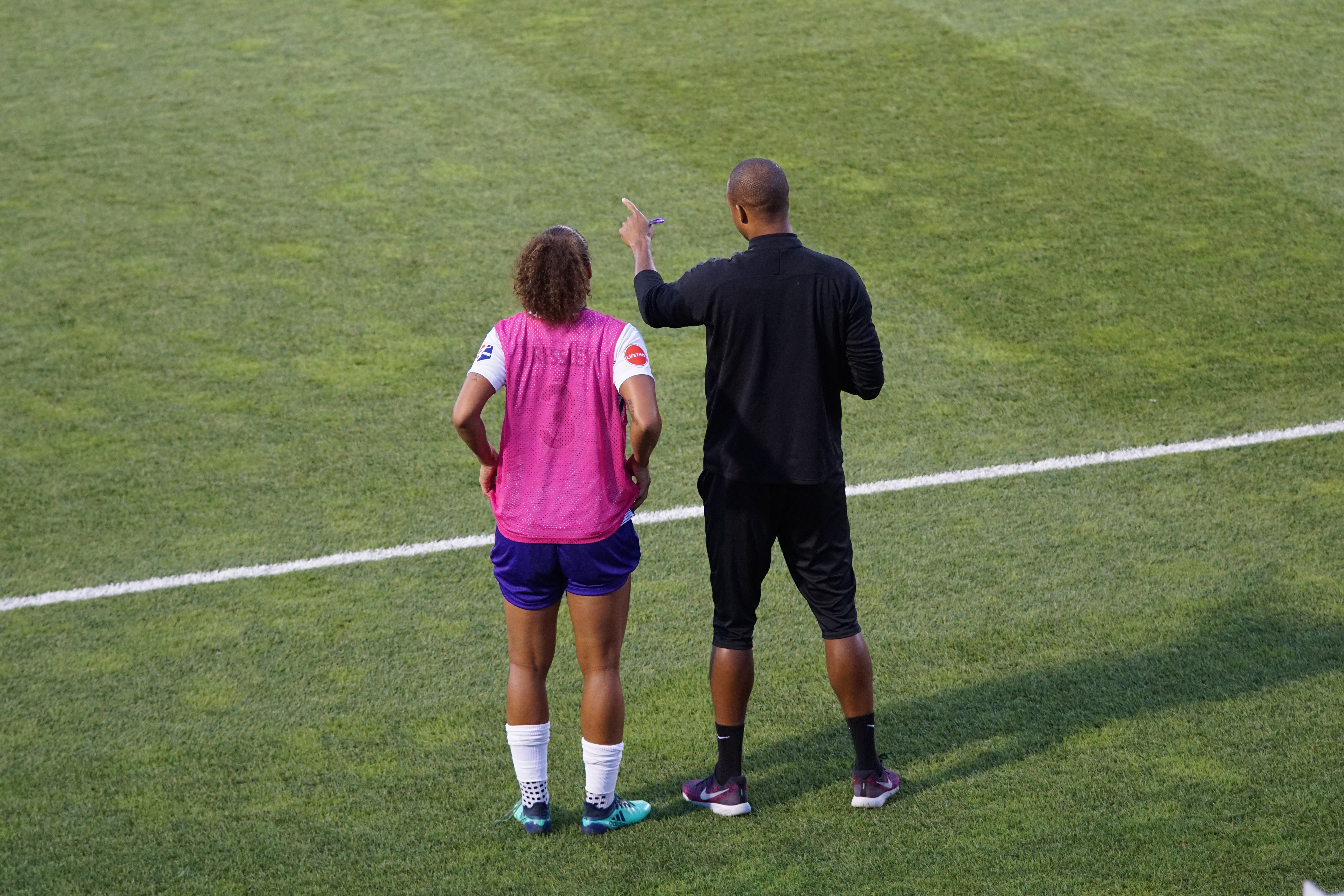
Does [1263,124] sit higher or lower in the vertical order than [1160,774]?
higher

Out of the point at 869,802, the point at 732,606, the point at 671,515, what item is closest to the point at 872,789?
the point at 869,802

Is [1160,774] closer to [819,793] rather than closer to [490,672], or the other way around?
[819,793]

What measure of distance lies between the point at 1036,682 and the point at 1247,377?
3337 millimetres

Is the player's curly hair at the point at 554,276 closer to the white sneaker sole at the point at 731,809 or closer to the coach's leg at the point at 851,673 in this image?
the coach's leg at the point at 851,673

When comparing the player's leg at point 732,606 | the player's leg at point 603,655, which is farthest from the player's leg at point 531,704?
the player's leg at point 732,606

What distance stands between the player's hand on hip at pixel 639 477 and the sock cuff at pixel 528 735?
723 mm

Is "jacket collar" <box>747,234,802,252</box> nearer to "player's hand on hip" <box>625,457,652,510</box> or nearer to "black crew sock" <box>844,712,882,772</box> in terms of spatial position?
"player's hand on hip" <box>625,457,652,510</box>

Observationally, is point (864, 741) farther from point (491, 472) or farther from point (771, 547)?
point (491, 472)

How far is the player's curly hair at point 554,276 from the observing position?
3.95 m

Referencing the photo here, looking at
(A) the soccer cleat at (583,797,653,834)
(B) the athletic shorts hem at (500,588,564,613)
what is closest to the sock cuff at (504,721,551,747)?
(A) the soccer cleat at (583,797,653,834)

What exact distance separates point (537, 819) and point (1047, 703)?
1845 mm

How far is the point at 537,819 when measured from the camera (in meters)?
4.34

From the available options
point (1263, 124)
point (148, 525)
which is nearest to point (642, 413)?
point (148, 525)

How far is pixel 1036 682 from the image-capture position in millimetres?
5102
